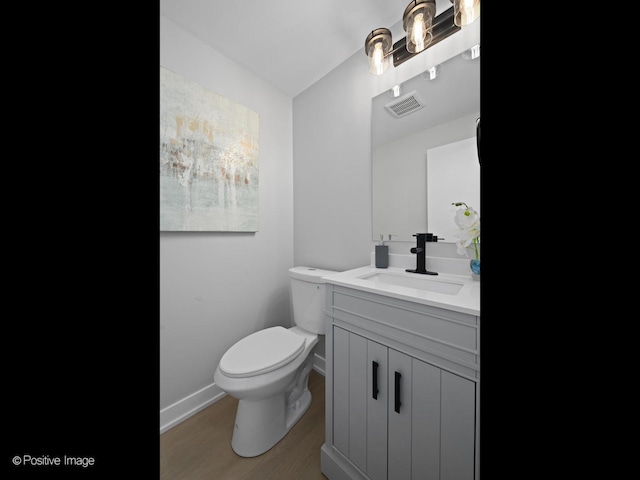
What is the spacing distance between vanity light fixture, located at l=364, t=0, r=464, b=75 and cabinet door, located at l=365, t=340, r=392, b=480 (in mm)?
1256

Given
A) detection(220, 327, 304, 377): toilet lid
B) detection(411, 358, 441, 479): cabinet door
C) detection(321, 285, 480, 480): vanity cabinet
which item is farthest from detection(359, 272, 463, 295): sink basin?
Answer: detection(220, 327, 304, 377): toilet lid

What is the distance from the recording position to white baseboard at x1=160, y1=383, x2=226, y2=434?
129 cm

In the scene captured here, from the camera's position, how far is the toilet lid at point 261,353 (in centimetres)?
110

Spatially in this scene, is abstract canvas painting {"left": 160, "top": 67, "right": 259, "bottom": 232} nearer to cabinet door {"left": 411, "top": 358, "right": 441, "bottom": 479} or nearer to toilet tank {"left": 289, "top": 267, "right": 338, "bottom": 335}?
toilet tank {"left": 289, "top": 267, "right": 338, "bottom": 335}

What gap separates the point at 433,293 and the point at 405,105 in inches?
37.4

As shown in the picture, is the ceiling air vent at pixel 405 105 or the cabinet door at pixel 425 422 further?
the ceiling air vent at pixel 405 105

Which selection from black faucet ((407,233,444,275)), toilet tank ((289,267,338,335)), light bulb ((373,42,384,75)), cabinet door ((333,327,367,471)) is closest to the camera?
cabinet door ((333,327,367,471))

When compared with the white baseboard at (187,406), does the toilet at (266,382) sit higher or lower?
higher

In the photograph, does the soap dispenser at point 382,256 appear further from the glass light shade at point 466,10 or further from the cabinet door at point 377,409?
the glass light shade at point 466,10

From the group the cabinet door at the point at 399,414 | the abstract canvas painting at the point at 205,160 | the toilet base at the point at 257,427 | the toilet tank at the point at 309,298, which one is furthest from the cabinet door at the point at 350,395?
the abstract canvas painting at the point at 205,160

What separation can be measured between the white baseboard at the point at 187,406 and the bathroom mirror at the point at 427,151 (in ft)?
4.17

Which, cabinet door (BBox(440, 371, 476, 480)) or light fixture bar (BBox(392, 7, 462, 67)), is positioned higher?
light fixture bar (BBox(392, 7, 462, 67))

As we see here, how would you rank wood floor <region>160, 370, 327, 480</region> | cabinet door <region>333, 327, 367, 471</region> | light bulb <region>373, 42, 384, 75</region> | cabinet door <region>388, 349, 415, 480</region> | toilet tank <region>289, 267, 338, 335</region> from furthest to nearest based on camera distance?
toilet tank <region>289, 267, 338, 335</region>, light bulb <region>373, 42, 384, 75</region>, wood floor <region>160, 370, 327, 480</region>, cabinet door <region>333, 327, 367, 471</region>, cabinet door <region>388, 349, 415, 480</region>
